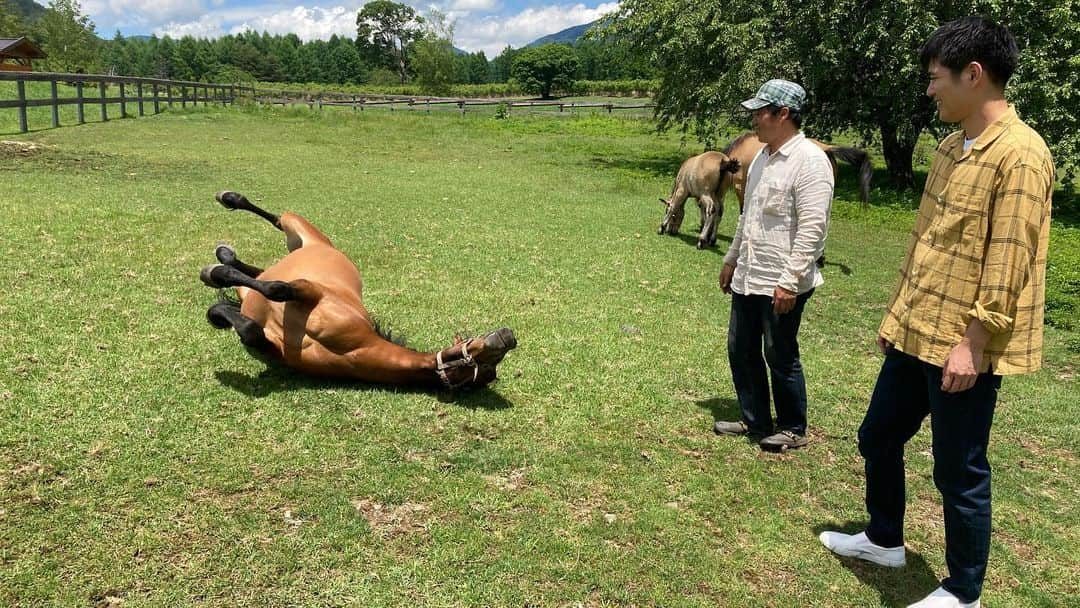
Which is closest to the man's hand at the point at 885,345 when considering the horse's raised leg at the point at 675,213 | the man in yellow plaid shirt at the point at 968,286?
the man in yellow plaid shirt at the point at 968,286

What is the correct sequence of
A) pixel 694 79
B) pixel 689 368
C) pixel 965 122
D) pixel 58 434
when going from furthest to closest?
pixel 694 79 → pixel 689 368 → pixel 58 434 → pixel 965 122

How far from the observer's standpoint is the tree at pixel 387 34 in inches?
3691

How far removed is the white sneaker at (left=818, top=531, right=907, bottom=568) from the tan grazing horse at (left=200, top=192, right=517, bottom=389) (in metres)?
1.81

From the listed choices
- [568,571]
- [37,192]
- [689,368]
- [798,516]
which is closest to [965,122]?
[798,516]

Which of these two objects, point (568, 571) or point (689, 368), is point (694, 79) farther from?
point (568, 571)

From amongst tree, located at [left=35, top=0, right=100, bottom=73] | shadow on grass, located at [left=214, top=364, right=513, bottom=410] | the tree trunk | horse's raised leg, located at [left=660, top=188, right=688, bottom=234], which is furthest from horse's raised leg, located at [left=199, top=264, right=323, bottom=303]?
tree, located at [left=35, top=0, right=100, bottom=73]

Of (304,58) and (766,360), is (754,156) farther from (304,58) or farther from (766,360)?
(304,58)

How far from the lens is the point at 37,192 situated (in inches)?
330

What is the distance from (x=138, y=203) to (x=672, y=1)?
43.0ft

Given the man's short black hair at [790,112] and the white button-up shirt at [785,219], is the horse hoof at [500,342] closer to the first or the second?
the white button-up shirt at [785,219]

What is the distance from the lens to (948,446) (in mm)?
2459

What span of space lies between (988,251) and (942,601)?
1.40 metres

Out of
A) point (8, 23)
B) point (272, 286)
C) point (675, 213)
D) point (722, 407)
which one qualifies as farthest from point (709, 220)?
point (8, 23)

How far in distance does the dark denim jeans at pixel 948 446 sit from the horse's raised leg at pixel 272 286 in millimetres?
2934
